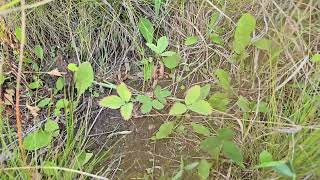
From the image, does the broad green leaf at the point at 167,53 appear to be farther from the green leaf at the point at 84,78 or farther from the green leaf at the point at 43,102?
the green leaf at the point at 43,102

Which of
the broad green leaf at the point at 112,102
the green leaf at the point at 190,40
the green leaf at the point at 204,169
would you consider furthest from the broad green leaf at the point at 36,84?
the green leaf at the point at 204,169

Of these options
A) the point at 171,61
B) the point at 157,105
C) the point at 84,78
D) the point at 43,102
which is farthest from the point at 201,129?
the point at 43,102

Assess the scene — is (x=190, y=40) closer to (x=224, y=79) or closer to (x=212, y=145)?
(x=224, y=79)

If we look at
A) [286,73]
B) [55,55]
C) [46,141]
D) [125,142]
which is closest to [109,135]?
[125,142]

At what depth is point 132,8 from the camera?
1562mm

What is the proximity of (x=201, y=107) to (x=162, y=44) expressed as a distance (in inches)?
11.2

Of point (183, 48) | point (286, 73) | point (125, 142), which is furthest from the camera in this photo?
point (183, 48)

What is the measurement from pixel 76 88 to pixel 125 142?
227 mm

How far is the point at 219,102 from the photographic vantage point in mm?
1354

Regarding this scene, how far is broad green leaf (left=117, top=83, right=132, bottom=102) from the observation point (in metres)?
1.38

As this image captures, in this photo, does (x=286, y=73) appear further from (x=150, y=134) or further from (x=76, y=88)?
(x=76, y=88)

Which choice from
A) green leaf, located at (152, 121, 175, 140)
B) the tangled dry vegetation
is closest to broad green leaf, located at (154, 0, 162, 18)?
the tangled dry vegetation

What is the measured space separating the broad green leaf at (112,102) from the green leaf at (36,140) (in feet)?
0.56

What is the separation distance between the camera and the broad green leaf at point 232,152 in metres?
1.22
